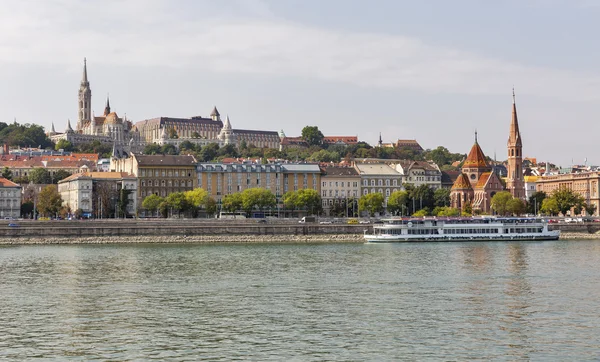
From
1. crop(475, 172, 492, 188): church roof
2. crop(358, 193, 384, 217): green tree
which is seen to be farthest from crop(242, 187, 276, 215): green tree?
crop(475, 172, 492, 188): church roof

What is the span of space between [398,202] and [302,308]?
7724cm

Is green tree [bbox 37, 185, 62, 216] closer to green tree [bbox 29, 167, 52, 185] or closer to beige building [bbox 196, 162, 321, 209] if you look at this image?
beige building [bbox 196, 162, 321, 209]

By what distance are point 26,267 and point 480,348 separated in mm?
28821

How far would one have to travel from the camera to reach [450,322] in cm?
2745

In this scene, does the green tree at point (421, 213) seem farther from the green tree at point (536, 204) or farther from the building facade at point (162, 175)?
the building facade at point (162, 175)

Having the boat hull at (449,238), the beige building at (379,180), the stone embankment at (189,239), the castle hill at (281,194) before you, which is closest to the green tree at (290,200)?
the castle hill at (281,194)

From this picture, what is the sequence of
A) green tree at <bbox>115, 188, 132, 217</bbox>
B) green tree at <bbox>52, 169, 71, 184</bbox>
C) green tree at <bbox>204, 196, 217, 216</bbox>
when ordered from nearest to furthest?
1. green tree at <bbox>204, 196, 217, 216</bbox>
2. green tree at <bbox>115, 188, 132, 217</bbox>
3. green tree at <bbox>52, 169, 71, 184</bbox>

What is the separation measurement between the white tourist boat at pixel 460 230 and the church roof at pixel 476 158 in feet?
173

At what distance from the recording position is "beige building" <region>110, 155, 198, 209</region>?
105m

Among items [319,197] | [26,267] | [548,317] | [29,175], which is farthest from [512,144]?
[548,317]

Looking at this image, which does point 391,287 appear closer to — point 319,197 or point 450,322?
point 450,322

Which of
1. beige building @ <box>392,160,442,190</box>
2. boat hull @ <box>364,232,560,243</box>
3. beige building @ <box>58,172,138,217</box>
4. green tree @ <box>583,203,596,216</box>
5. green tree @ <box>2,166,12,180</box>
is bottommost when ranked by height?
boat hull @ <box>364,232,560,243</box>

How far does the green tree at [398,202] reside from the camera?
10694 cm

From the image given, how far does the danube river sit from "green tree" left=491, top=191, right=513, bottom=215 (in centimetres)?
5385
